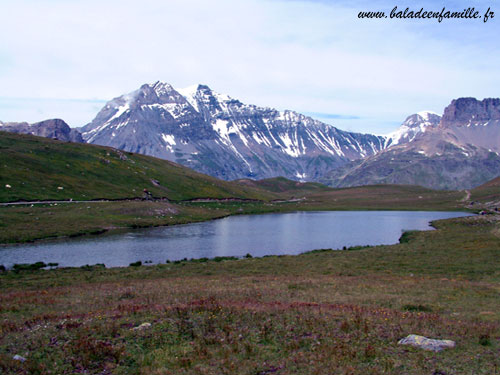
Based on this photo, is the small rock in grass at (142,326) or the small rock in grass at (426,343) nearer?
the small rock in grass at (426,343)

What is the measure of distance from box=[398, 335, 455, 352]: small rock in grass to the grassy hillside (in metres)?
118

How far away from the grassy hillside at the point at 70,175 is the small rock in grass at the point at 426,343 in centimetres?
11785

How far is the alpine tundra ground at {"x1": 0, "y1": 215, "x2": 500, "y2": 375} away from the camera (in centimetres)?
1452

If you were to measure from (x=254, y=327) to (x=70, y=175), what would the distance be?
492 ft

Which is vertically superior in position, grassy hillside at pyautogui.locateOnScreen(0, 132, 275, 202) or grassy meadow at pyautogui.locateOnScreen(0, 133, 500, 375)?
grassy hillside at pyautogui.locateOnScreen(0, 132, 275, 202)

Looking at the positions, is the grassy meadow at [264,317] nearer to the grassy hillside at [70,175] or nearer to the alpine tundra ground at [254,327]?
the alpine tundra ground at [254,327]

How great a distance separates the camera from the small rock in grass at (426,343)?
53.7 feet

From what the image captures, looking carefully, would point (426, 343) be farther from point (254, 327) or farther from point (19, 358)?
point (19, 358)

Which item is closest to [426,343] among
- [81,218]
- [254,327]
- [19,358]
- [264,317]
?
[254,327]

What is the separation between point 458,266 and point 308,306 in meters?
31.6

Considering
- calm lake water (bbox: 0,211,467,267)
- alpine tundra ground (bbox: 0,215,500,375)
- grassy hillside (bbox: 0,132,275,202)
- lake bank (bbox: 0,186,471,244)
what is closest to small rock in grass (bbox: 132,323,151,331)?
alpine tundra ground (bbox: 0,215,500,375)

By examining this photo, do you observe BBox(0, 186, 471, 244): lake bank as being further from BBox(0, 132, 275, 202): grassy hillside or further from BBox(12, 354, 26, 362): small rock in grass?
BBox(12, 354, 26, 362): small rock in grass

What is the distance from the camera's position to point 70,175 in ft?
504

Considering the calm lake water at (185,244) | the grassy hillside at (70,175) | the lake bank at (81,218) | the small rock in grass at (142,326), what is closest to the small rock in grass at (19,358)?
the small rock in grass at (142,326)
